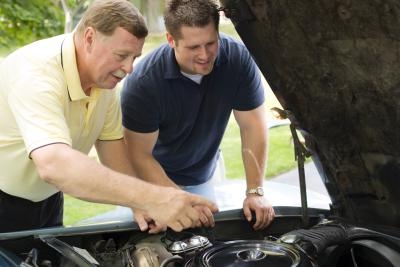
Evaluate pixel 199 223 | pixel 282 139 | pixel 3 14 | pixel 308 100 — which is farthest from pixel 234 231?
pixel 282 139

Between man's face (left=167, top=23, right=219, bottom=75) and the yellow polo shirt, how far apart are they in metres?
0.30

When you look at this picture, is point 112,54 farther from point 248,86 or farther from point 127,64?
point 248,86

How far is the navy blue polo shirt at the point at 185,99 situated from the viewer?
2.10 meters

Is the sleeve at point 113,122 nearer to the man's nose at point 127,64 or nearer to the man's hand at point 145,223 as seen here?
the man's nose at point 127,64

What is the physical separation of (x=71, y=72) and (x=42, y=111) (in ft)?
0.68

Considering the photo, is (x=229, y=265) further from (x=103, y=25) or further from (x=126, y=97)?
(x=126, y=97)

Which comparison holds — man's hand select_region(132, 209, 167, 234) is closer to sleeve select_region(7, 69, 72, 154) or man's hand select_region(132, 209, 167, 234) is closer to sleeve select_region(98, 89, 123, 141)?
sleeve select_region(7, 69, 72, 154)

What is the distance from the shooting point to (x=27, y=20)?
4.98 meters

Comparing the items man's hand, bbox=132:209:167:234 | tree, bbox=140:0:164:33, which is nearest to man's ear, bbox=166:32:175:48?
man's hand, bbox=132:209:167:234

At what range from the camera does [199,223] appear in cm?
149

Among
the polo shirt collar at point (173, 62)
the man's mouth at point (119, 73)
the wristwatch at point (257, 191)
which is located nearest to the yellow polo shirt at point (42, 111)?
the man's mouth at point (119, 73)

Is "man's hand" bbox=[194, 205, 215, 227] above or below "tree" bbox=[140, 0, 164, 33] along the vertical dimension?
below

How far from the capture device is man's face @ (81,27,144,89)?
61.9 inches

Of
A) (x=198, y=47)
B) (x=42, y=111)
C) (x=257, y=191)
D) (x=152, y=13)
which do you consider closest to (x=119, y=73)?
(x=42, y=111)
